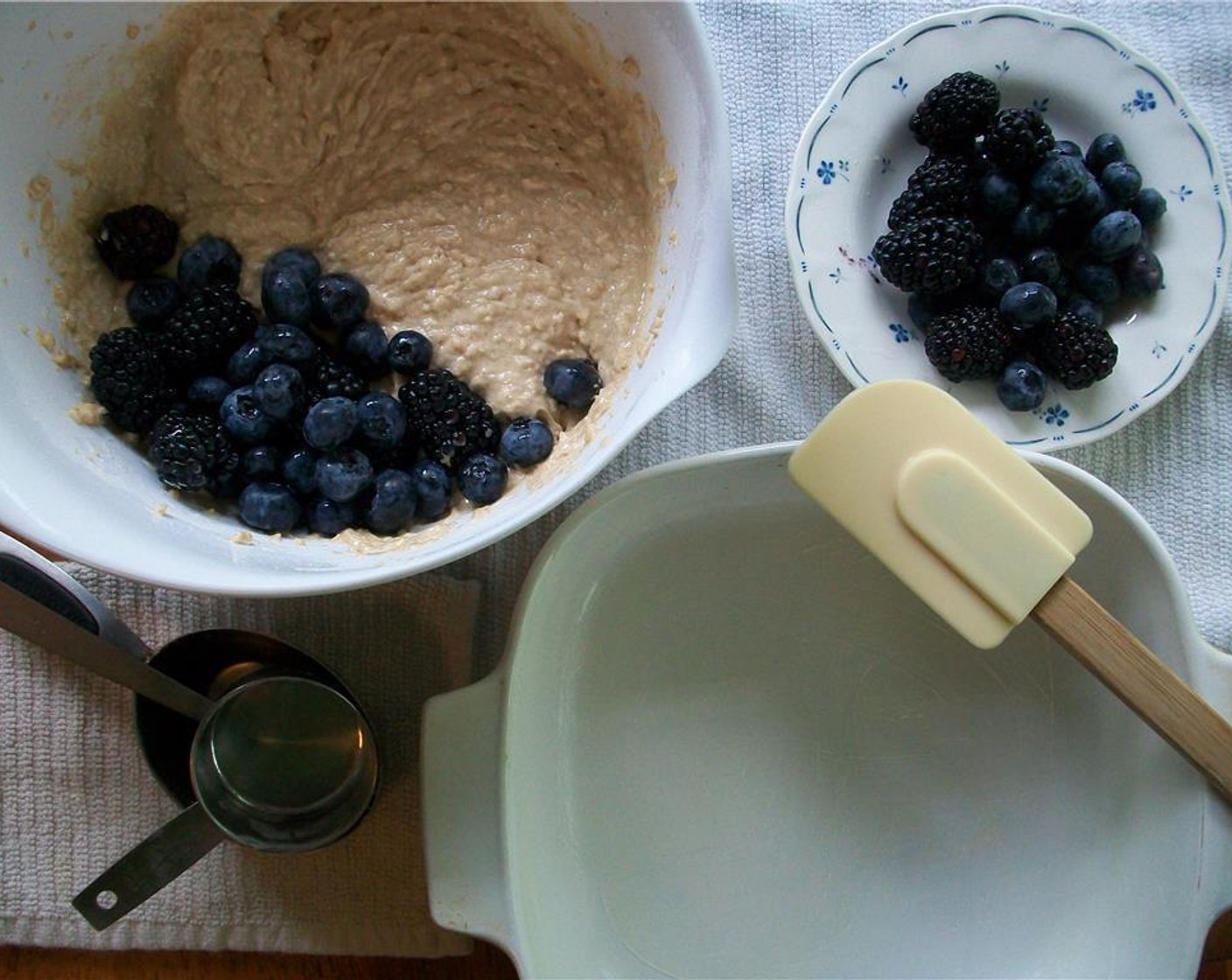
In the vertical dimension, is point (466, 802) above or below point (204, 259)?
below

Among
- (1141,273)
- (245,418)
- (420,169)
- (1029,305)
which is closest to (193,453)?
(245,418)

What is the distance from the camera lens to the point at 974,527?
0.65 metres

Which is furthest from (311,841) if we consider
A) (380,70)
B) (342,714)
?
(380,70)

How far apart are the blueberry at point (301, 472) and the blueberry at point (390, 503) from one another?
4 centimetres

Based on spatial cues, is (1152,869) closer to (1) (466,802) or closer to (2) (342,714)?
(1) (466,802)

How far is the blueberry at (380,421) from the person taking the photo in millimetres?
668

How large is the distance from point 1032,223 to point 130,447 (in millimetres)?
669

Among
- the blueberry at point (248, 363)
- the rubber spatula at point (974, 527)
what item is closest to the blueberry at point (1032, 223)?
the rubber spatula at point (974, 527)

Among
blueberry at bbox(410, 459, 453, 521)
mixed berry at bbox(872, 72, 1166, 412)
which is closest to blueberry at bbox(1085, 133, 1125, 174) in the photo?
mixed berry at bbox(872, 72, 1166, 412)

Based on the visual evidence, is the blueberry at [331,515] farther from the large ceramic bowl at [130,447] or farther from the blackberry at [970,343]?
the blackberry at [970,343]

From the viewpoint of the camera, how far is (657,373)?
2.00 feet

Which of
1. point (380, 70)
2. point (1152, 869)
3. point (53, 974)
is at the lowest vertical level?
point (53, 974)

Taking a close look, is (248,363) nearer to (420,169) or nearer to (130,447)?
(130,447)

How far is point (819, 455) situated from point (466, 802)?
33cm
